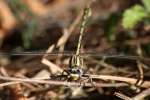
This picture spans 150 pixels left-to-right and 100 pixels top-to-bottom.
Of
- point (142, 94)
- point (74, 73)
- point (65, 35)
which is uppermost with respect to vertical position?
point (65, 35)

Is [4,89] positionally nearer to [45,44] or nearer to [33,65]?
[33,65]

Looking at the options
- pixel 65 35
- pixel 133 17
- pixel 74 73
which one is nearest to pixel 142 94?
pixel 74 73

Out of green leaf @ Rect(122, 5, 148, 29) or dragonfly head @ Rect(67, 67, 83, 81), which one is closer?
dragonfly head @ Rect(67, 67, 83, 81)

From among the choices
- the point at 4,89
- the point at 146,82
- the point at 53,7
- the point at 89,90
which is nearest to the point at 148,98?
the point at 146,82

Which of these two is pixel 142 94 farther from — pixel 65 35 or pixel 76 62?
pixel 65 35

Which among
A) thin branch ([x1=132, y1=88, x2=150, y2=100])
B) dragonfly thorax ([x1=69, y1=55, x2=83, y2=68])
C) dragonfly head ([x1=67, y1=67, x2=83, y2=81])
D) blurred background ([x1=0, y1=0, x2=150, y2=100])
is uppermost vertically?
blurred background ([x1=0, y1=0, x2=150, y2=100])

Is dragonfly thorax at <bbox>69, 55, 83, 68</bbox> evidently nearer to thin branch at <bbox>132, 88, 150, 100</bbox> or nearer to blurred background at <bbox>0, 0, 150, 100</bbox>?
blurred background at <bbox>0, 0, 150, 100</bbox>

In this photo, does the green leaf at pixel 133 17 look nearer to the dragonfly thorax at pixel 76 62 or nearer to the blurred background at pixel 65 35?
the blurred background at pixel 65 35

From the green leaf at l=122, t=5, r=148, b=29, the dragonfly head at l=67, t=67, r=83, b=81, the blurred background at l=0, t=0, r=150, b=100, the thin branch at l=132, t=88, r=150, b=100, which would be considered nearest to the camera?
the thin branch at l=132, t=88, r=150, b=100

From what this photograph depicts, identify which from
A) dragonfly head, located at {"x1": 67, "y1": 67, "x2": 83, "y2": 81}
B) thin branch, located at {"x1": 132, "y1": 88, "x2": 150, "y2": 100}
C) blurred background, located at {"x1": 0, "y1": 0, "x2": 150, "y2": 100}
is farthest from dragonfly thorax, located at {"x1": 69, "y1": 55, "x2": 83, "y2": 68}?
thin branch, located at {"x1": 132, "y1": 88, "x2": 150, "y2": 100}
